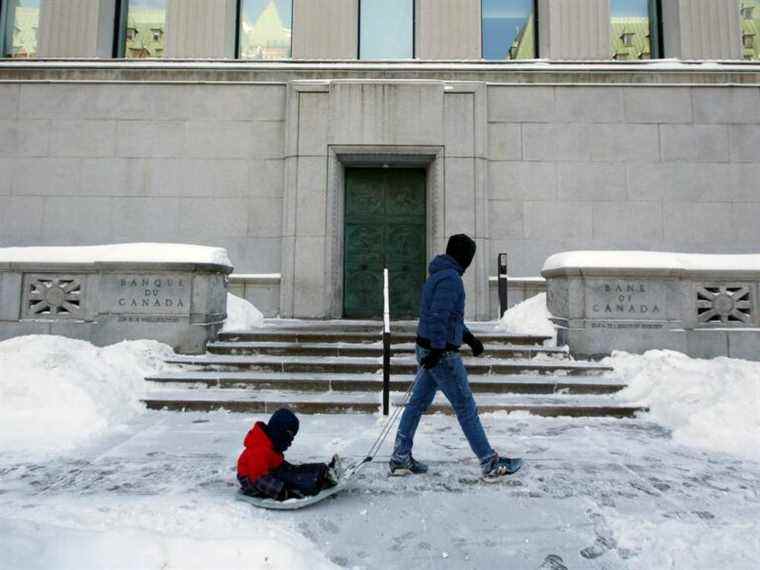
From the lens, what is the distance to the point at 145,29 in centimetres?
1294

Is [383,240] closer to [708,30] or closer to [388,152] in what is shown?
[388,152]

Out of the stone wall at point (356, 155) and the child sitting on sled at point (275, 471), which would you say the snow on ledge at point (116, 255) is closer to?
the stone wall at point (356, 155)

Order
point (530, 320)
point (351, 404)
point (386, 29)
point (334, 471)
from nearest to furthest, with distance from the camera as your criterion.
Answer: point (334, 471)
point (351, 404)
point (530, 320)
point (386, 29)

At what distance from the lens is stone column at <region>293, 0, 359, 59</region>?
12.1m

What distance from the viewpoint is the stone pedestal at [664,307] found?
7703 millimetres

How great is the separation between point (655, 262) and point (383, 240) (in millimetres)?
6035

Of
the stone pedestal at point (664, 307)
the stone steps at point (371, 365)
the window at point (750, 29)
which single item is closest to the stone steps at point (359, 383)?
the stone steps at point (371, 365)

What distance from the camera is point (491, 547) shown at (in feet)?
9.86

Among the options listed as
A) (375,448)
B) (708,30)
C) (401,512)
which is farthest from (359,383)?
(708,30)

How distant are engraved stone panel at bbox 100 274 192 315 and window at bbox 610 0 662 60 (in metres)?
12.1

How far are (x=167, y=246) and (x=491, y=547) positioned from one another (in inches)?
277

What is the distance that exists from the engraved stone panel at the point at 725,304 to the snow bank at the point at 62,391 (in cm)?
847

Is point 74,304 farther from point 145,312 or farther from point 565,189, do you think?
point 565,189

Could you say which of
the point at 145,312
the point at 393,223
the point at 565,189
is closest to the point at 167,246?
the point at 145,312
